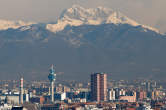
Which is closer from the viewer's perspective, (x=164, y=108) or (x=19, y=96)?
(x=164, y=108)

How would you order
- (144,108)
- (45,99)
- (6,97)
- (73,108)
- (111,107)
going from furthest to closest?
(45,99) → (6,97) → (111,107) → (73,108) → (144,108)

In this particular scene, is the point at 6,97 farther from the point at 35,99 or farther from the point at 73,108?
the point at 73,108

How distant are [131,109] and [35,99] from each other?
170 ft

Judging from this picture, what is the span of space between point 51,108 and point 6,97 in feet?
115

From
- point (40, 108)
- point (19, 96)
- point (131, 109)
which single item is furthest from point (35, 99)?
point (131, 109)

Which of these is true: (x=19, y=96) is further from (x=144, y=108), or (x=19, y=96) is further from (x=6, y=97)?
(x=144, y=108)

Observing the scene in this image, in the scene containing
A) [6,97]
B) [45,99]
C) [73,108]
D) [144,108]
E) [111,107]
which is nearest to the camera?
[144,108]

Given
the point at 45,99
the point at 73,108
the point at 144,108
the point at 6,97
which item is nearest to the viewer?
the point at 144,108

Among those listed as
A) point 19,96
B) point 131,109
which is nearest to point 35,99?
point 19,96

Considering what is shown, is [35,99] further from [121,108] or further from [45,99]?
[121,108]

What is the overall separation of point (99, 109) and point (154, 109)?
8.12 m

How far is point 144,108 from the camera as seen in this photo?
135250 millimetres

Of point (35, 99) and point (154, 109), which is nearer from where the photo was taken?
point (154, 109)

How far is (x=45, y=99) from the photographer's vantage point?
200 m
